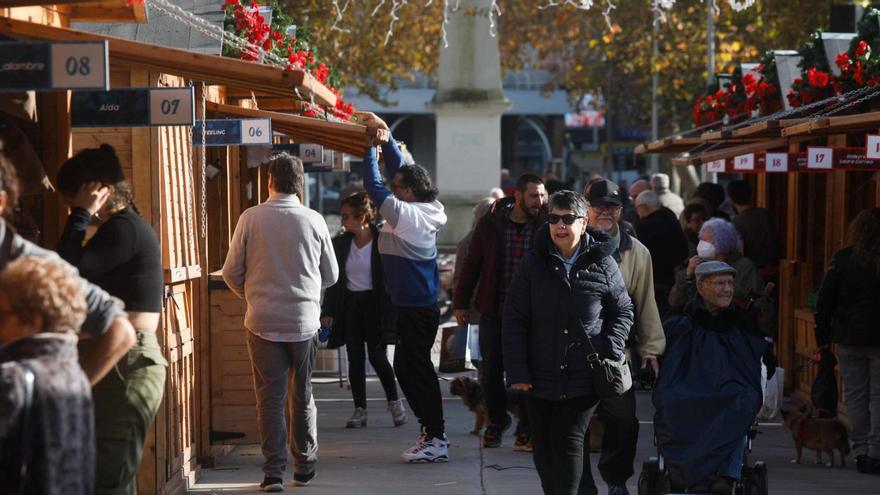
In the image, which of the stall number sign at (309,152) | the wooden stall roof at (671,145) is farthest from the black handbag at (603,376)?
Answer: the wooden stall roof at (671,145)

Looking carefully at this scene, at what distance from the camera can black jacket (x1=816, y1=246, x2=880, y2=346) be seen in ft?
35.3

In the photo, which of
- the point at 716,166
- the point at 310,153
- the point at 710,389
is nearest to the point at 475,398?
the point at 310,153

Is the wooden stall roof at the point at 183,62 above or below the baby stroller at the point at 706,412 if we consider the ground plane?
above

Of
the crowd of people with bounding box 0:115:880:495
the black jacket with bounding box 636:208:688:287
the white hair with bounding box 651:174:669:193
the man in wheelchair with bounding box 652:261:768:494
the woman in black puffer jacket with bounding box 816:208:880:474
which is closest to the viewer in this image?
the crowd of people with bounding box 0:115:880:495

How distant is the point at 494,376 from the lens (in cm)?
1154

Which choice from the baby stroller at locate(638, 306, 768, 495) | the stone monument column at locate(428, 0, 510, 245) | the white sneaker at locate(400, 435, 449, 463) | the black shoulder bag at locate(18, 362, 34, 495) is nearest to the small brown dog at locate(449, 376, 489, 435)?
the white sneaker at locate(400, 435, 449, 463)

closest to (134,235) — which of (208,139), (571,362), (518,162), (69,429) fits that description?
(69,429)

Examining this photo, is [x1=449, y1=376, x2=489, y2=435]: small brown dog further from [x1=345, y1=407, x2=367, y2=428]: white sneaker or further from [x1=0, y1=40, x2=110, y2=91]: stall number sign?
[x1=0, y1=40, x2=110, y2=91]: stall number sign

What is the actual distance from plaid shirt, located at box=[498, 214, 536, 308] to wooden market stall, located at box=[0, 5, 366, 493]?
4.71ft

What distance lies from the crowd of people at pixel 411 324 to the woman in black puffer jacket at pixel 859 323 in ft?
0.04

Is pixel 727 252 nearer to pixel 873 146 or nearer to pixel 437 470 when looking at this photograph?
pixel 873 146

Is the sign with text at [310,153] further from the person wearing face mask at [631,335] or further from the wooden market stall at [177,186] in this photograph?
the person wearing face mask at [631,335]

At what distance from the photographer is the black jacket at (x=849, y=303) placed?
10773mm

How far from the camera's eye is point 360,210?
12.9 meters
